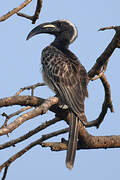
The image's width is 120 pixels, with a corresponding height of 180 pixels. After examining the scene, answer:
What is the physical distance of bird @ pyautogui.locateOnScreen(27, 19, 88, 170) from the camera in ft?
12.2

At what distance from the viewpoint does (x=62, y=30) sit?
582 cm

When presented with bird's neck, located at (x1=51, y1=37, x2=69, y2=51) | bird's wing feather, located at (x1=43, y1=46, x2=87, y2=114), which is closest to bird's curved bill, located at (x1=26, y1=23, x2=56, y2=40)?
bird's neck, located at (x1=51, y1=37, x2=69, y2=51)

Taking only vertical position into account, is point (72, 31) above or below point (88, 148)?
above

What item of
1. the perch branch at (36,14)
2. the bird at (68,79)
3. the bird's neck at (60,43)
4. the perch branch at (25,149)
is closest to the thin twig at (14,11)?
the perch branch at (36,14)

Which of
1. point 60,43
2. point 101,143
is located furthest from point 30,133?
point 60,43

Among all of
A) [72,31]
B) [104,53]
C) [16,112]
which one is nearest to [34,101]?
[16,112]

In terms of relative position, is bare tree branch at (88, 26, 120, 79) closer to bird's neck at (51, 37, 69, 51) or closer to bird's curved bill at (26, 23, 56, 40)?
bird's neck at (51, 37, 69, 51)

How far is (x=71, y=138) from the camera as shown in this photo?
3611 millimetres

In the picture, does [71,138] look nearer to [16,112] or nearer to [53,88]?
[16,112]

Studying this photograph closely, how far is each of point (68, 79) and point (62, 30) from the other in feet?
5.13

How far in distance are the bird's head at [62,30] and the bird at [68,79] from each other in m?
0.04

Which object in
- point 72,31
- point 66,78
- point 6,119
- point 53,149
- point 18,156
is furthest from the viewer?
point 72,31

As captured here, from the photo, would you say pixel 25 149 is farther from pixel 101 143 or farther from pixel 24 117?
pixel 24 117

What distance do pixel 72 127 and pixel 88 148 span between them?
257mm
